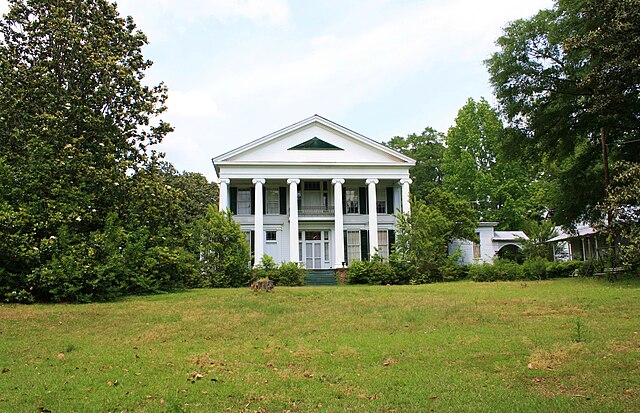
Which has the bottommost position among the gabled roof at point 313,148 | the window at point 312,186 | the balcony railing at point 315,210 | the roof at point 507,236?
the roof at point 507,236

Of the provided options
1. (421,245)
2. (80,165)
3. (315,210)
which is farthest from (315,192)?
(80,165)

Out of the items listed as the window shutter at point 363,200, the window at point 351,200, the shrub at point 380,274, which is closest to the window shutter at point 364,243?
the window shutter at point 363,200

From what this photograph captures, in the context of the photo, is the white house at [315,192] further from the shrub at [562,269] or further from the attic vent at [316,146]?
the shrub at [562,269]

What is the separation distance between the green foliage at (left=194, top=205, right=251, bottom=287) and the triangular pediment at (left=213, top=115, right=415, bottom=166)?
24.3 ft

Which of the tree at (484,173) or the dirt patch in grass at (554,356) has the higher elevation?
the tree at (484,173)

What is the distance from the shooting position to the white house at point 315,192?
31.3 metres

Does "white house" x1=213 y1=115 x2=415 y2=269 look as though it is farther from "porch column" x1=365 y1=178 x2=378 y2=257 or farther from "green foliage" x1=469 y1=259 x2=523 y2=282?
"green foliage" x1=469 y1=259 x2=523 y2=282

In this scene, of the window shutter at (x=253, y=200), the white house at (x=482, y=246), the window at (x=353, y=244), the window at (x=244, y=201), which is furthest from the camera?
the white house at (x=482, y=246)

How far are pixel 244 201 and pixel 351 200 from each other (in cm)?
662

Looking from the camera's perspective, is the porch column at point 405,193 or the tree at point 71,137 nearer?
the tree at point 71,137

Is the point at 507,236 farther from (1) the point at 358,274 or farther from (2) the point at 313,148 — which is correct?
(1) the point at 358,274

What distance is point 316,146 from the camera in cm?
3234

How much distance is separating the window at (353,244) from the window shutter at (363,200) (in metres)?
1.43

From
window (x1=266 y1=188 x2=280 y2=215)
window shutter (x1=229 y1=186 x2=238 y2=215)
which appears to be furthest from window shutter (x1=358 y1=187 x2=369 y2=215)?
window shutter (x1=229 y1=186 x2=238 y2=215)
